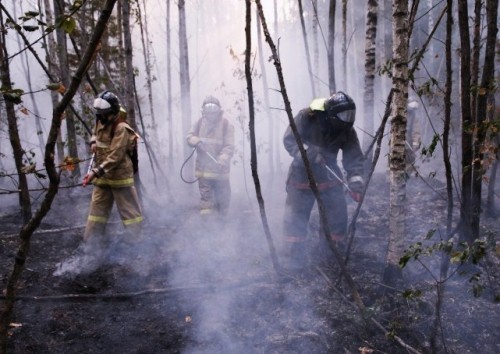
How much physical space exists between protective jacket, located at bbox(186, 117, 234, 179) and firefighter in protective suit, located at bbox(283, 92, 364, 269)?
204 centimetres

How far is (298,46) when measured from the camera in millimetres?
36281

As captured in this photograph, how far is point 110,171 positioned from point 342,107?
3019 millimetres

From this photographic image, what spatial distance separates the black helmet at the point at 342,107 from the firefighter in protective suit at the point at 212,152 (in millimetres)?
2704

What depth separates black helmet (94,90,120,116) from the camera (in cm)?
460

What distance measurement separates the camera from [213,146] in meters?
6.76

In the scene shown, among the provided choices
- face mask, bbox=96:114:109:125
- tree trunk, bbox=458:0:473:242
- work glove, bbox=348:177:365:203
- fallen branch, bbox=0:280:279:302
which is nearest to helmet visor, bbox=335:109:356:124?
work glove, bbox=348:177:365:203

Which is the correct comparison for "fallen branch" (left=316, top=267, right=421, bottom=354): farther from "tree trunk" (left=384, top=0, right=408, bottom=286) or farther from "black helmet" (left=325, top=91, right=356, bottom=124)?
"black helmet" (left=325, top=91, right=356, bottom=124)

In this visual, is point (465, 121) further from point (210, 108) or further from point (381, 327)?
point (210, 108)

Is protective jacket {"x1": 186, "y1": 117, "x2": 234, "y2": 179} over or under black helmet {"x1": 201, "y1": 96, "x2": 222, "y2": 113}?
under

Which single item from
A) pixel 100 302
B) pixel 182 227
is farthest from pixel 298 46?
pixel 100 302

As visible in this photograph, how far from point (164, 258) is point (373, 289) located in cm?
274

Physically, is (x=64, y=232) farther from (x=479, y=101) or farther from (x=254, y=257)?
(x=479, y=101)

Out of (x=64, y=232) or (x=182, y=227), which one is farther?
(x=182, y=227)

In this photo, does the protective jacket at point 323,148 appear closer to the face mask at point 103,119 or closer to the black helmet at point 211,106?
the black helmet at point 211,106
